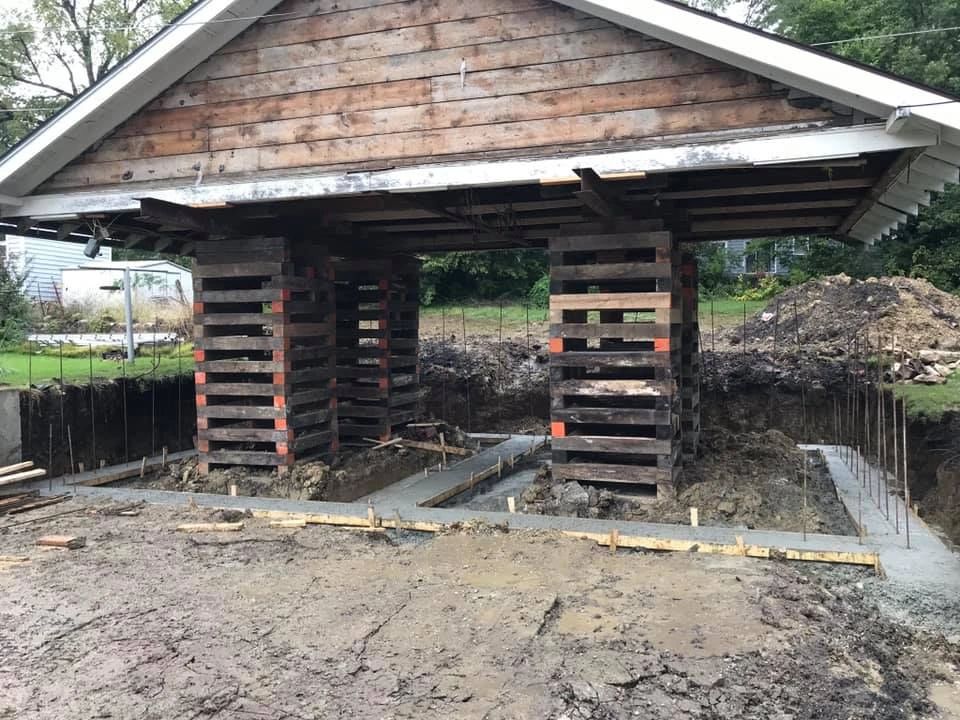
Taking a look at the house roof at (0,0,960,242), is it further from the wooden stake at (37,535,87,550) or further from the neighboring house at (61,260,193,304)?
the neighboring house at (61,260,193,304)

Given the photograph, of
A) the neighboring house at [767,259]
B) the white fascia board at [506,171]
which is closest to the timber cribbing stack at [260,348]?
the white fascia board at [506,171]

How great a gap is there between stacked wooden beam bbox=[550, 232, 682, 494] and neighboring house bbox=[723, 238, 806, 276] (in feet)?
70.3

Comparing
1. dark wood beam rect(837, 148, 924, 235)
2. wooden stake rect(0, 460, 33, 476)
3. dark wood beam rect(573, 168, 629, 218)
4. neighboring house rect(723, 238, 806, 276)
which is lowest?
wooden stake rect(0, 460, 33, 476)

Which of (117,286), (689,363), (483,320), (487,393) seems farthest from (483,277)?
(689,363)

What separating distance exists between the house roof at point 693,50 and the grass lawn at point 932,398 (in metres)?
2.74

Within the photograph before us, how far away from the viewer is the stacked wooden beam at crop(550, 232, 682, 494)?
24.0ft

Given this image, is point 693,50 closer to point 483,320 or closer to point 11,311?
point 11,311

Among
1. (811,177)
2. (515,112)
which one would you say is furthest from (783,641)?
(515,112)

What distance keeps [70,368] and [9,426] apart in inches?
132

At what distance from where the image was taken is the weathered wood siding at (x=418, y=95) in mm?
6539

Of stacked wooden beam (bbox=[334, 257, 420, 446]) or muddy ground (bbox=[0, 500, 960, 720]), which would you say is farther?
stacked wooden beam (bbox=[334, 257, 420, 446])

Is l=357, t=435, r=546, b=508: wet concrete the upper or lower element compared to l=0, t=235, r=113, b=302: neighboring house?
lower

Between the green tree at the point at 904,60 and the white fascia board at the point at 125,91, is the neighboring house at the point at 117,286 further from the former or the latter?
the green tree at the point at 904,60

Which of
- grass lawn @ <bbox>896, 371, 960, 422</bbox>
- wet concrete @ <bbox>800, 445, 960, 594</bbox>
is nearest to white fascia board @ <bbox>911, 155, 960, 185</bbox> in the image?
wet concrete @ <bbox>800, 445, 960, 594</bbox>
